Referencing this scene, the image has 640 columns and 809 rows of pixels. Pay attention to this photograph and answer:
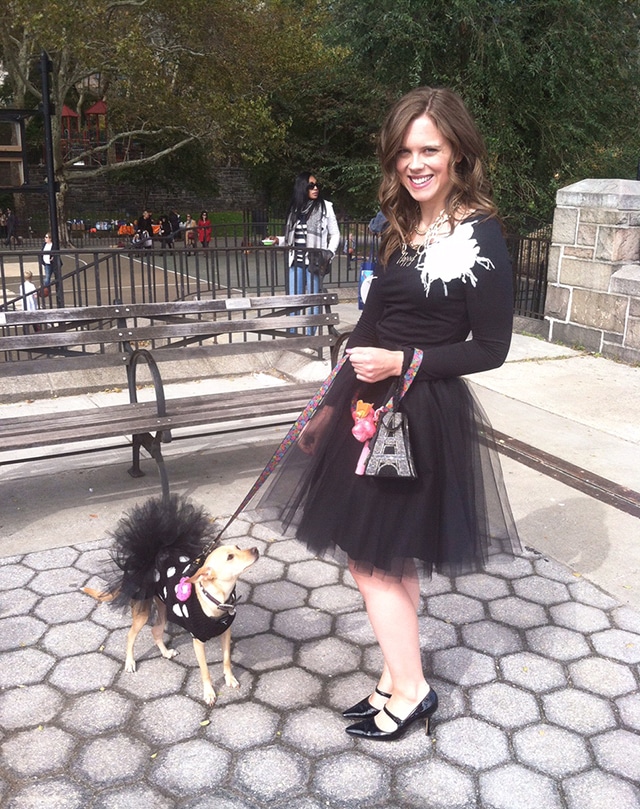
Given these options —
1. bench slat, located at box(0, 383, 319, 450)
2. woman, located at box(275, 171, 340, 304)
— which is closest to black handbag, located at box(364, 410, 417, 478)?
bench slat, located at box(0, 383, 319, 450)

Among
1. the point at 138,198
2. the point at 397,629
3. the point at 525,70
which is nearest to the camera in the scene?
the point at 397,629

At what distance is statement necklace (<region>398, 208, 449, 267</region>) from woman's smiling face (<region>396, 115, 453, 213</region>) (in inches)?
3.0

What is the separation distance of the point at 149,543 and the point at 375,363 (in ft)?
4.03

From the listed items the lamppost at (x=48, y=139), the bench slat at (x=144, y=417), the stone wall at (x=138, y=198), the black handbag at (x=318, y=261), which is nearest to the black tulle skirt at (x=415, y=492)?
the bench slat at (x=144, y=417)

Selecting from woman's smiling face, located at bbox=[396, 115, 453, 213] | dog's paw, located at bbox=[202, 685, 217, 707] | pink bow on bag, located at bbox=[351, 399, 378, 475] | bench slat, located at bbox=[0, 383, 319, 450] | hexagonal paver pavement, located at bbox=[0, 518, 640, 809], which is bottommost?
hexagonal paver pavement, located at bbox=[0, 518, 640, 809]

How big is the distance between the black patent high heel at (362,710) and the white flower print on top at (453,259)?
1430 mm

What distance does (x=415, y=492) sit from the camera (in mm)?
2605

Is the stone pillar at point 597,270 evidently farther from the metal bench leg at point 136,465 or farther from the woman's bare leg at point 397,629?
the woman's bare leg at point 397,629

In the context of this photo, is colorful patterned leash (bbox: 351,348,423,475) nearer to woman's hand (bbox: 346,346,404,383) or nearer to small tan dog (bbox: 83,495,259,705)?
woman's hand (bbox: 346,346,404,383)

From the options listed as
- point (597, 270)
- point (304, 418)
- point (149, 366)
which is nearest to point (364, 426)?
point (304, 418)

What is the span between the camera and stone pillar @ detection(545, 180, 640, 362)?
8.30 meters

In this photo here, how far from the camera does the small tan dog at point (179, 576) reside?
9.56ft

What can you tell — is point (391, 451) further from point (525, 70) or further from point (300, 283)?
point (525, 70)

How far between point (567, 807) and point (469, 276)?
1.66 m
